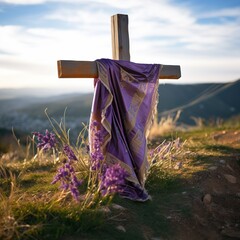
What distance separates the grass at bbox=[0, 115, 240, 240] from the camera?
3.52 meters

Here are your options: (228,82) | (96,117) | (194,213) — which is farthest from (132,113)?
(228,82)

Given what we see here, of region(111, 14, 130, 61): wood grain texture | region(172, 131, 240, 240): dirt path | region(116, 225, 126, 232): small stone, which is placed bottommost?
region(172, 131, 240, 240): dirt path

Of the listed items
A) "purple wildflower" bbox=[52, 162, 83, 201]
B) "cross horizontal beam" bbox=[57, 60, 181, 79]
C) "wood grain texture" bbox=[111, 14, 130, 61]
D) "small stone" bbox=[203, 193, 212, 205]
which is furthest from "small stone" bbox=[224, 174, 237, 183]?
"purple wildflower" bbox=[52, 162, 83, 201]

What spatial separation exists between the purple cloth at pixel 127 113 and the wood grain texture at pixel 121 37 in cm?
39

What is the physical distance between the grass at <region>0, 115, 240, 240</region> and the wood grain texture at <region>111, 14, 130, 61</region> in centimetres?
149

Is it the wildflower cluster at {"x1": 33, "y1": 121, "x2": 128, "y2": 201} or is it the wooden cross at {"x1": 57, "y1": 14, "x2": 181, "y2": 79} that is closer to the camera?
the wildflower cluster at {"x1": 33, "y1": 121, "x2": 128, "y2": 201}

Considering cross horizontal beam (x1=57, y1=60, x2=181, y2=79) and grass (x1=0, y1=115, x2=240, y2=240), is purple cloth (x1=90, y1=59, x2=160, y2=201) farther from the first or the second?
grass (x1=0, y1=115, x2=240, y2=240)

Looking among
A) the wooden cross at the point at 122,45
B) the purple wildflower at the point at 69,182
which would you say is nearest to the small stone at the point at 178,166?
the wooden cross at the point at 122,45

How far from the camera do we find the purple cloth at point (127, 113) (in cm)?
486

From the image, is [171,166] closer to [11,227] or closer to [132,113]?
[132,113]

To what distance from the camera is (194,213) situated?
458 cm

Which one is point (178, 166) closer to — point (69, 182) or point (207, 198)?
point (207, 198)

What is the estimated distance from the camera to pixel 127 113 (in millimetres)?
5102

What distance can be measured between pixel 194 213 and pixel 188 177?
0.86m
